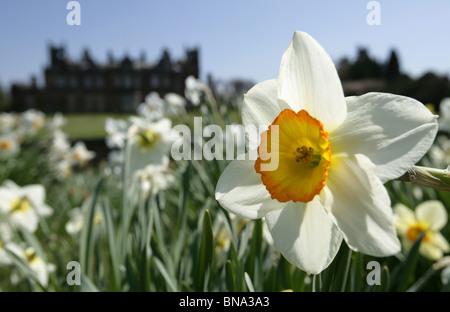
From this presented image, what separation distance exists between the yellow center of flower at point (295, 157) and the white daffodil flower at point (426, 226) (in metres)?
1.16

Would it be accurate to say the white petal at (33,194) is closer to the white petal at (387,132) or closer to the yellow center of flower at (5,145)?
the white petal at (387,132)

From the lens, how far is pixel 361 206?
539 mm

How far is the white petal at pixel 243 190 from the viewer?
0.62m

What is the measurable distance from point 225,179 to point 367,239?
0.78 ft

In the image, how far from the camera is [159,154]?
1804mm

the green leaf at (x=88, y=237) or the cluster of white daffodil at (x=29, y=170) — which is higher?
the green leaf at (x=88, y=237)

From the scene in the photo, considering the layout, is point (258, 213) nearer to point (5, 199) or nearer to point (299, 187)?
point (299, 187)

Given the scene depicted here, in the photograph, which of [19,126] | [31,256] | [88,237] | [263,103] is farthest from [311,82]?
[19,126]

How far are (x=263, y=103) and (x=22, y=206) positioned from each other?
1715 millimetres

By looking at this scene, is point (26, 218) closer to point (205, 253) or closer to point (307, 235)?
point (205, 253)

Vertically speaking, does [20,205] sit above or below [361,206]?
below

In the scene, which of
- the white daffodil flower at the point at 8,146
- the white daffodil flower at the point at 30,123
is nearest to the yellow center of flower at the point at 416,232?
the white daffodil flower at the point at 8,146
